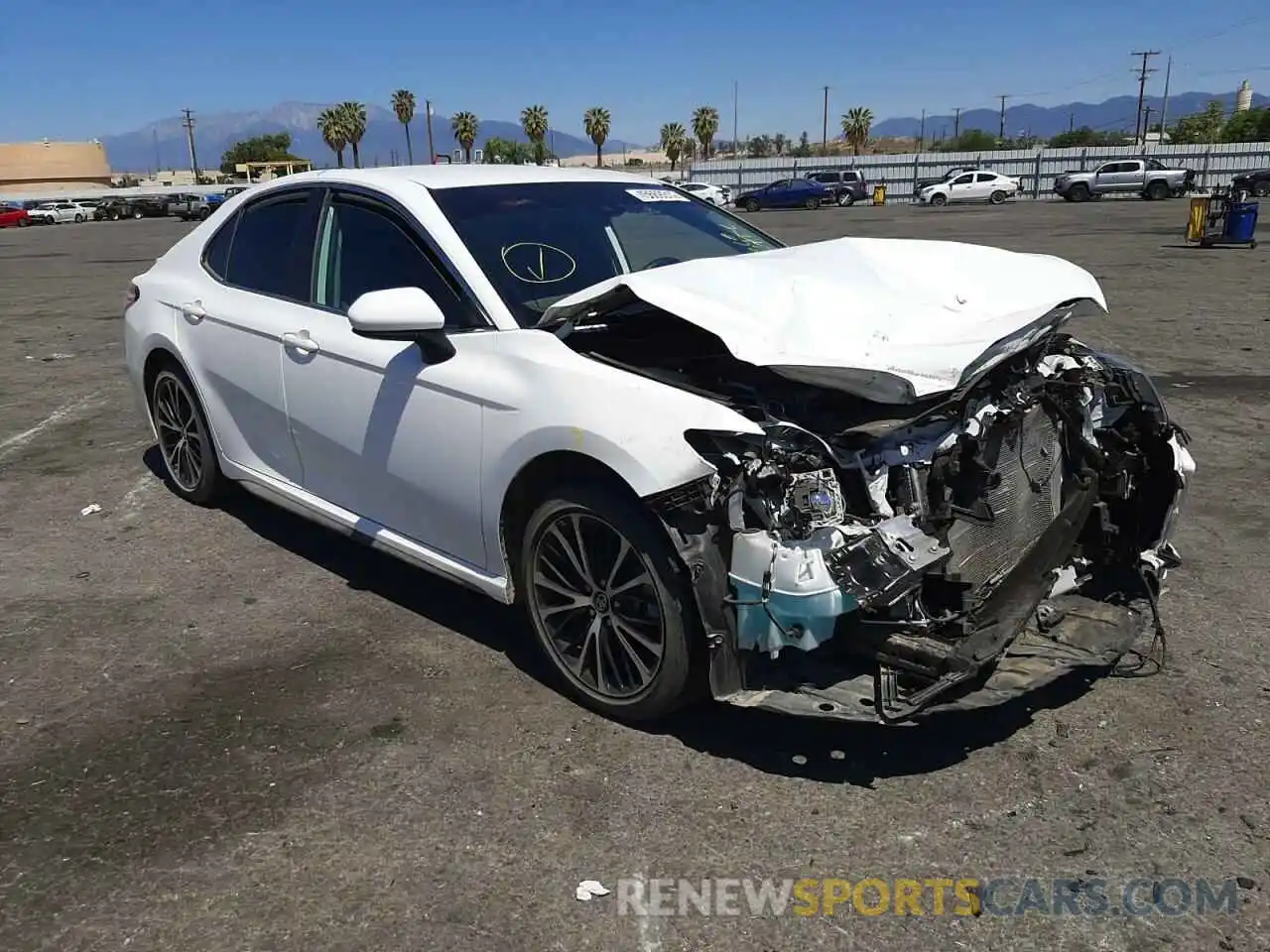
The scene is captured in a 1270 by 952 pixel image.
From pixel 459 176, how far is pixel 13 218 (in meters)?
55.1

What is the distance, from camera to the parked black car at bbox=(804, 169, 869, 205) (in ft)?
155

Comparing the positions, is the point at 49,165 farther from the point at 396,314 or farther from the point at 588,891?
the point at 588,891

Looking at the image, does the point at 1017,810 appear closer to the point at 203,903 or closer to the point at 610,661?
the point at 610,661

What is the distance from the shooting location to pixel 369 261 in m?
4.03

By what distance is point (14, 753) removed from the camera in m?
3.23

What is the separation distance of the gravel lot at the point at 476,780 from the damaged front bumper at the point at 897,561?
31cm

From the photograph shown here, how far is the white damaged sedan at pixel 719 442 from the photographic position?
9.21ft

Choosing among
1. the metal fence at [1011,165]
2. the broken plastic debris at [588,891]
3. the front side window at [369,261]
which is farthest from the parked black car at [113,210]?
the broken plastic debris at [588,891]

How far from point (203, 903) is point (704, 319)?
6.81 ft

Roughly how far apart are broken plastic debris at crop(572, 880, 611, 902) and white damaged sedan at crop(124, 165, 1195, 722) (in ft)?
2.08

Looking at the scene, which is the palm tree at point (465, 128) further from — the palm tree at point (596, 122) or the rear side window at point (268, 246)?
the rear side window at point (268, 246)

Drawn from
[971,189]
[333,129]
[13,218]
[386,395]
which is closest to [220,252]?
[386,395]

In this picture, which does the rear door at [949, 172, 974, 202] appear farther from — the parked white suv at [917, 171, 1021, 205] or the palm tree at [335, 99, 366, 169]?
the palm tree at [335, 99, 366, 169]

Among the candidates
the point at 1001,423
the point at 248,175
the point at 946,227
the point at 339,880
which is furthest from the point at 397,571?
the point at 248,175
